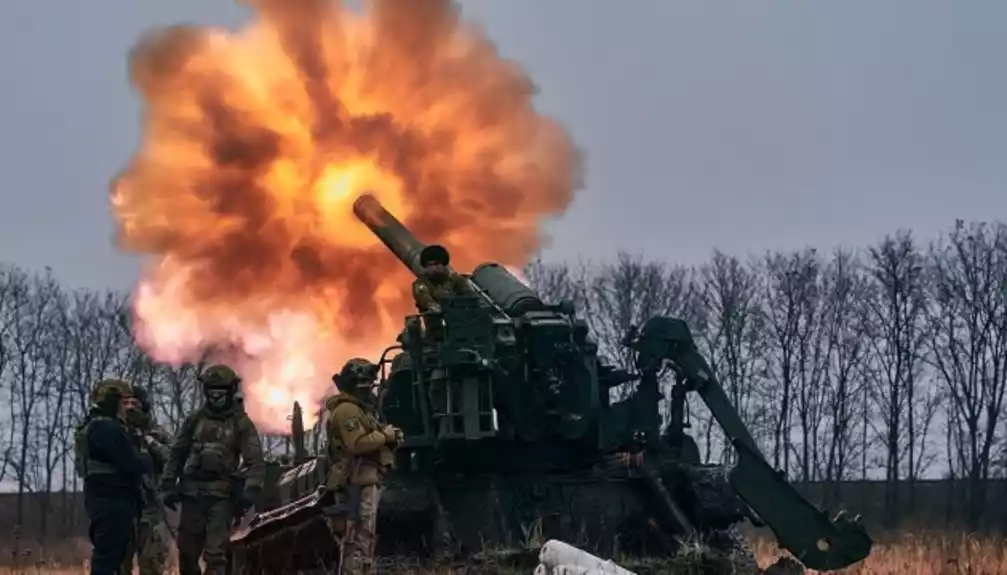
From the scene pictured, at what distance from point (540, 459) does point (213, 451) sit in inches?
143

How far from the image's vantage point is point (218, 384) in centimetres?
1325

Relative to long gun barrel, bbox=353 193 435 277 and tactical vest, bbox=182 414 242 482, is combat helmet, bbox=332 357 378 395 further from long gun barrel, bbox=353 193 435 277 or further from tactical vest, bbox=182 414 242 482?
long gun barrel, bbox=353 193 435 277

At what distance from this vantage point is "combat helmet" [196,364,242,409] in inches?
521

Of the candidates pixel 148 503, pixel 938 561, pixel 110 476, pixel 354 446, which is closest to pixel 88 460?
pixel 110 476

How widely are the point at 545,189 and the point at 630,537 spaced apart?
6922 millimetres

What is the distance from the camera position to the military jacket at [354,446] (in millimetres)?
12492

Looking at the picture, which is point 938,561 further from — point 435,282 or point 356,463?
point 356,463

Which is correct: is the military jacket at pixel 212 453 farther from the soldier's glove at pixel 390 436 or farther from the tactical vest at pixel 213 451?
the soldier's glove at pixel 390 436

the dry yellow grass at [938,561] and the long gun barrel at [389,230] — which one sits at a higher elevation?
the long gun barrel at [389,230]

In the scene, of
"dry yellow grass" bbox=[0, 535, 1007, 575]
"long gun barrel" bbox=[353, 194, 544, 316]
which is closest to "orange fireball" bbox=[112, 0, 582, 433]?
"long gun barrel" bbox=[353, 194, 544, 316]

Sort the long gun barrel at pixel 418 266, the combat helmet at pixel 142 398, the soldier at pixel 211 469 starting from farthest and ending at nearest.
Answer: the long gun barrel at pixel 418 266
the combat helmet at pixel 142 398
the soldier at pixel 211 469

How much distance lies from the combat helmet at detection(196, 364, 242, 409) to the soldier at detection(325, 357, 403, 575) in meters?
1.08

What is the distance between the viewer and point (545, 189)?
2086 cm

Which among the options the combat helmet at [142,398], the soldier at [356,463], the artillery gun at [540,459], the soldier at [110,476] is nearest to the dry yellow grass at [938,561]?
the artillery gun at [540,459]
